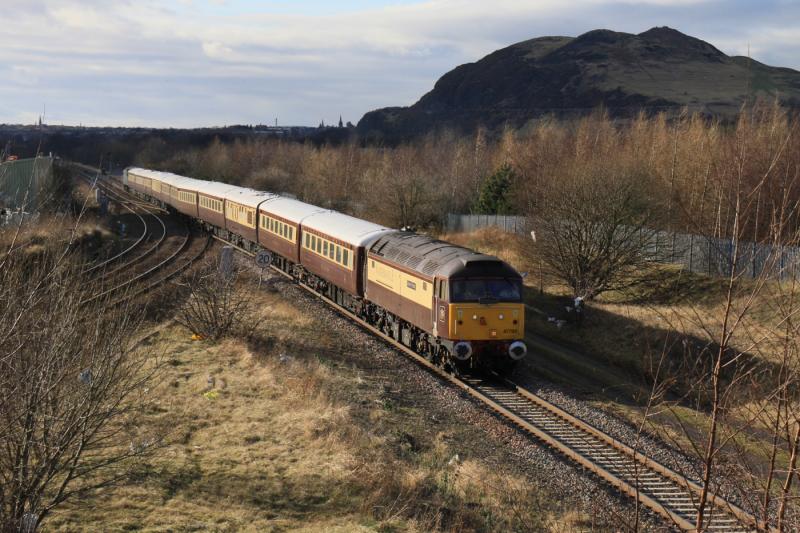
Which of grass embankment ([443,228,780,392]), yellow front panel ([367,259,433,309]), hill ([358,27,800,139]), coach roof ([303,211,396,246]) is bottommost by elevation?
grass embankment ([443,228,780,392])

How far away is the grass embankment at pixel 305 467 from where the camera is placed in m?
11.8

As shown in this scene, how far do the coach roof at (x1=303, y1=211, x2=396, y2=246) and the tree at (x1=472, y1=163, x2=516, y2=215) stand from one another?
850 inches

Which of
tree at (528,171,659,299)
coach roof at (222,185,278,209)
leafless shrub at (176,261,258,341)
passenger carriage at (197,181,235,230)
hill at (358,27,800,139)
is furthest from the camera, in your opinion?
hill at (358,27,800,139)

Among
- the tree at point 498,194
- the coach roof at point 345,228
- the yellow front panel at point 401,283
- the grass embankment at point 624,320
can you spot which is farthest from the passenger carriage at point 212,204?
the yellow front panel at point 401,283

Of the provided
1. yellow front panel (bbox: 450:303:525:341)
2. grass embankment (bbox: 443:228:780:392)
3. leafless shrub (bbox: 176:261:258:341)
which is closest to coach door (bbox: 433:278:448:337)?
yellow front panel (bbox: 450:303:525:341)

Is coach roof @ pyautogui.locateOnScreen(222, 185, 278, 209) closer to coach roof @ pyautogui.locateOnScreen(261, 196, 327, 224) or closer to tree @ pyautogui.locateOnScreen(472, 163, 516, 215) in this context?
coach roof @ pyautogui.locateOnScreen(261, 196, 327, 224)

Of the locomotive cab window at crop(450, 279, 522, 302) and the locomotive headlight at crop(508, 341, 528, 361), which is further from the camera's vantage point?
the locomotive headlight at crop(508, 341, 528, 361)

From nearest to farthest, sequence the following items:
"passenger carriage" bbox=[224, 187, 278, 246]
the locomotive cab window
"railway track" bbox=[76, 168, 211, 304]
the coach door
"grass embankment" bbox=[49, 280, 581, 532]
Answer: "grass embankment" bbox=[49, 280, 581, 532]
the locomotive cab window
the coach door
"railway track" bbox=[76, 168, 211, 304]
"passenger carriage" bbox=[224, 187, 278, 246]

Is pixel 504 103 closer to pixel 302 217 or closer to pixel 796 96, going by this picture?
pixel 796 96

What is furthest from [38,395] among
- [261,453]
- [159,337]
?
[159,337]

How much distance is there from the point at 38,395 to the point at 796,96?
172086 mm

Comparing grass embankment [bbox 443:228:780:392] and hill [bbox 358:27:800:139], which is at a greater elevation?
hill [bbox 358:27:800:139]

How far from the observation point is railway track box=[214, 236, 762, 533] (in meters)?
12.1

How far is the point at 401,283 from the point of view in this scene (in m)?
21.7
